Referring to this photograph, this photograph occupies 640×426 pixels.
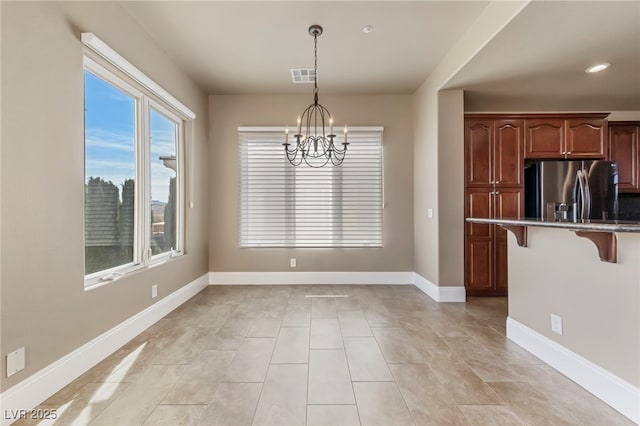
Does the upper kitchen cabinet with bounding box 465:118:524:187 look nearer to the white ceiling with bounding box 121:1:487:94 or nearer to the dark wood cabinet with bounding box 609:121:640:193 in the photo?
the white ceiling with bounding box 121:1:487:94

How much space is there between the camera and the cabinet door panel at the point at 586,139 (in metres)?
3.86

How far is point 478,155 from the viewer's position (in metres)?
3.81

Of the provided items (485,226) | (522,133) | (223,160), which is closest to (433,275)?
(485,226)

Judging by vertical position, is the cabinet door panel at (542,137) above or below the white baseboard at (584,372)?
above

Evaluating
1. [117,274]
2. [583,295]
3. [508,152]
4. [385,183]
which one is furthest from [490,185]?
[117,274]

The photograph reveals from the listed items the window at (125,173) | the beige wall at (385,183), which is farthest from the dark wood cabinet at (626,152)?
the window at (125,173)

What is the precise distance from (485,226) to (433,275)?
0.93 meters

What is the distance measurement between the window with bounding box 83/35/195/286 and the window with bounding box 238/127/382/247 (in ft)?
3.86

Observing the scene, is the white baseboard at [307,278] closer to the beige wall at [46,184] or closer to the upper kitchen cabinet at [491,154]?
the upper kitchen cabinet at [491,154]

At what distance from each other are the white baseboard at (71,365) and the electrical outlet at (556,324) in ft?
11.2

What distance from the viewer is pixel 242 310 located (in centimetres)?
333

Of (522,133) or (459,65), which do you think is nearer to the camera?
(459,65)

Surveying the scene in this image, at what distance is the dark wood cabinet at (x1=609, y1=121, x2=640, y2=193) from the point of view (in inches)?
160

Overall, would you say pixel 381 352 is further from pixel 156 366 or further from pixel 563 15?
pixel 563 15
